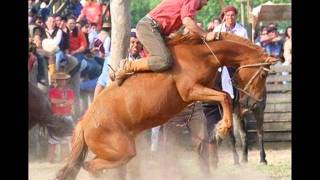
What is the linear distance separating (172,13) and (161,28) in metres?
0.17

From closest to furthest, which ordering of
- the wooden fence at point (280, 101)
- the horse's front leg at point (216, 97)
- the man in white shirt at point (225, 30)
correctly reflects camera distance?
1. the horse's front leg at point (216, 97)
2. the man in white shirt at point (225, 30)
3. the wooden fence at point (280, 101)

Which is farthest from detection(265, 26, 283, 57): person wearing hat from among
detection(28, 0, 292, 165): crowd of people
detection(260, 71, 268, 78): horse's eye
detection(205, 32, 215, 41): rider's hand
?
detection(205, 32, 215, 41): rider's hand

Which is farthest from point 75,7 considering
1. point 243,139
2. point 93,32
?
point 243,139

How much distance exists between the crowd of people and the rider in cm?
20

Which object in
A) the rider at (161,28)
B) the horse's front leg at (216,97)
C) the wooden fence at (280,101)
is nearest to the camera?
the horse's front leg at (216,97)

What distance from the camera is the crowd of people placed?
9469mm

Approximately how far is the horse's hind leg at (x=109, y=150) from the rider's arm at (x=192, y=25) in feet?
3.72

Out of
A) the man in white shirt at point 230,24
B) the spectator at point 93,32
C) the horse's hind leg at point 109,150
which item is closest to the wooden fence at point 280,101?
the man in white shirt at point 230,24

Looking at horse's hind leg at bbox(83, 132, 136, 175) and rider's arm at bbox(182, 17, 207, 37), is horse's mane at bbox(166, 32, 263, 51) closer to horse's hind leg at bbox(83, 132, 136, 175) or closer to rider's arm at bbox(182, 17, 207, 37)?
rider's arm at bbox(182, 17, 207, 37)

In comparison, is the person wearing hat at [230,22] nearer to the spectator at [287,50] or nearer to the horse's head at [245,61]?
the horse's head at [245,61]

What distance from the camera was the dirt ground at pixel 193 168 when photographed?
956cm

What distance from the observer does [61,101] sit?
381 inches
